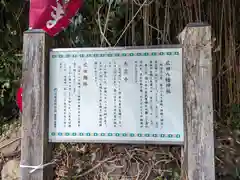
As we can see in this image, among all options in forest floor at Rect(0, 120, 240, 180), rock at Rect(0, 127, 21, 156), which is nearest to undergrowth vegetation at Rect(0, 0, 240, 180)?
forest floor at Rect(0, 120, 240, 180)

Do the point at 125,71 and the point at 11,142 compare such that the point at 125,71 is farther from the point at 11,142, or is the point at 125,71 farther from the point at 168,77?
the point at 11,142

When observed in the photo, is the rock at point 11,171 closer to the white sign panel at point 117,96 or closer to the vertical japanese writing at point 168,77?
the white sign panel at point 117,96

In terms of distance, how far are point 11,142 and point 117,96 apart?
3.47ft

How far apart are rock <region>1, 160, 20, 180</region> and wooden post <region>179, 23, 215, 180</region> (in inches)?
46.7

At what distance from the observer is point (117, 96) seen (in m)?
1.29

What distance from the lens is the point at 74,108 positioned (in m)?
1.30

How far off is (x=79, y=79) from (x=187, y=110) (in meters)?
0.57

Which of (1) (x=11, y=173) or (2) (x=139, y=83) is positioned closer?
(2) (x=139, y=83)

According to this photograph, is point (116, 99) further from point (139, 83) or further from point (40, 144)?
point (40, 144)

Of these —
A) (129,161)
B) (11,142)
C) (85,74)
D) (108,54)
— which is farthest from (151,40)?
(11,142)

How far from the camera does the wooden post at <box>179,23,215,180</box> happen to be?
120cm

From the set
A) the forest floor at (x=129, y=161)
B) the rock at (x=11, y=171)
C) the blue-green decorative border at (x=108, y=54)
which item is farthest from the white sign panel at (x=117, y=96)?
the rock at (x=11, y=171)

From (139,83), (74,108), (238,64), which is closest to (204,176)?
(139,83)

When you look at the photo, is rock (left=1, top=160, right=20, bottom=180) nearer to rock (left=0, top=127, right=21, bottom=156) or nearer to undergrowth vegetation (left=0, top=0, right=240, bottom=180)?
rock (left=0, top=127, right=21, bottom=156)
